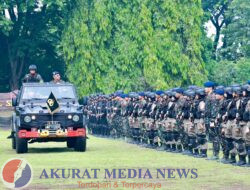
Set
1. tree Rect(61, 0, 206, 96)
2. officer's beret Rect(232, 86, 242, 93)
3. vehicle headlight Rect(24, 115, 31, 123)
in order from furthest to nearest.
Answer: tree Rect(61, 0, 206, 96)
vehicle headlight Rect(24, 115, 31, 123)
officer's beret Rect(232, 86, 242, 93)

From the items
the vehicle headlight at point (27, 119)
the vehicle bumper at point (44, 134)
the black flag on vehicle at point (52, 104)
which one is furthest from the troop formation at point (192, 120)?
the vehicle headlight at point (27, 119)

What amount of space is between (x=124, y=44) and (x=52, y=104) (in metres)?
31.4

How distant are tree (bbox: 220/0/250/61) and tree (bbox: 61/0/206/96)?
4.91m

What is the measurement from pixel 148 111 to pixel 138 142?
239cm

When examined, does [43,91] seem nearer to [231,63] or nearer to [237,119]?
[237,119]

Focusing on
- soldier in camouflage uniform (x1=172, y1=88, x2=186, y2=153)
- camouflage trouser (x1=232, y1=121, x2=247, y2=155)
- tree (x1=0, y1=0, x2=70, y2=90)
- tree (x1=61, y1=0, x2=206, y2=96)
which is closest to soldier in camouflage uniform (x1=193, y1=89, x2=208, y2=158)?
soldier in camouflage uniform (x1=172, y1=88, x2=186, y2=153)

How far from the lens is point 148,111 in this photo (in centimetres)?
3306

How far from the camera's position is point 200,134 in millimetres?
25969

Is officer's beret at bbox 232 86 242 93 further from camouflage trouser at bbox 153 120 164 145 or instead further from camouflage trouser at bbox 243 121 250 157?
camouflage trouser at bbox 153 120 164 145

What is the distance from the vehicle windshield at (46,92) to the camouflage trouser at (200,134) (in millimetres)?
4954

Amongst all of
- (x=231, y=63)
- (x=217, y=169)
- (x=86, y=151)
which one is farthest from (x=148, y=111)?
(x=231, y=63)

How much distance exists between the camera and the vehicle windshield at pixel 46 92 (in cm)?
2933

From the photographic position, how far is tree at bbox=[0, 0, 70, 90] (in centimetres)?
6072

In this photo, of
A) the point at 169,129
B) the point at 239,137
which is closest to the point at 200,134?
the point at 169,129
